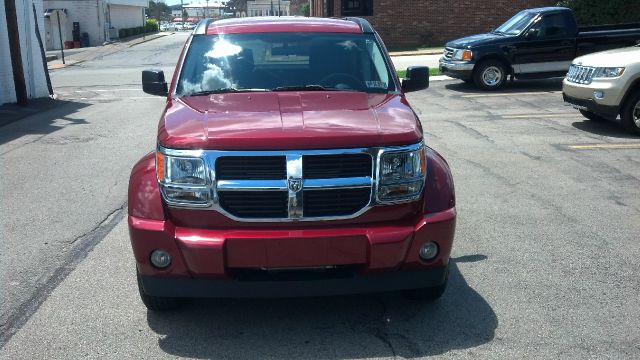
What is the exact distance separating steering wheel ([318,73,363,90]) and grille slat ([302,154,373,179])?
1360mm

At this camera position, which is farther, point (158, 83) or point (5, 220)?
point (5, 220)

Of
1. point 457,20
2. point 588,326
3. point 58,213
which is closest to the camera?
point 588,326

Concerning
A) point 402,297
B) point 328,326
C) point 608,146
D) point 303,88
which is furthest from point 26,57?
point 328,326

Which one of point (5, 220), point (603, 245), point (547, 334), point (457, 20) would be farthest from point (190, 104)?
point (457, 20)

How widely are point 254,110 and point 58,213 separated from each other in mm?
3613

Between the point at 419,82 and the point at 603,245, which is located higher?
the point at 419,82

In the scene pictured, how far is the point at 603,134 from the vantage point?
37.4ft

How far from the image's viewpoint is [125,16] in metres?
65.3

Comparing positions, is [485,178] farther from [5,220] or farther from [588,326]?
[5,220]

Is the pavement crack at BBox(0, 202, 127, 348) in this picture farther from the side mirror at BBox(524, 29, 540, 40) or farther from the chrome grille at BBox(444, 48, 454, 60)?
the side mirror at BBox(524, 29, 540, 40)

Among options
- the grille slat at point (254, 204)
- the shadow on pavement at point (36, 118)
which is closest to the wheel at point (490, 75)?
the shadow on pavement at point (36, 118)

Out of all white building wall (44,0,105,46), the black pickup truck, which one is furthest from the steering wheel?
white building wall (44,0,105,46)

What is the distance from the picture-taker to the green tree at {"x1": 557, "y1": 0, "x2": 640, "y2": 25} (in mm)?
28734

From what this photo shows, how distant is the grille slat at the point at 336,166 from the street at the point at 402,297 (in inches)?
40.5
